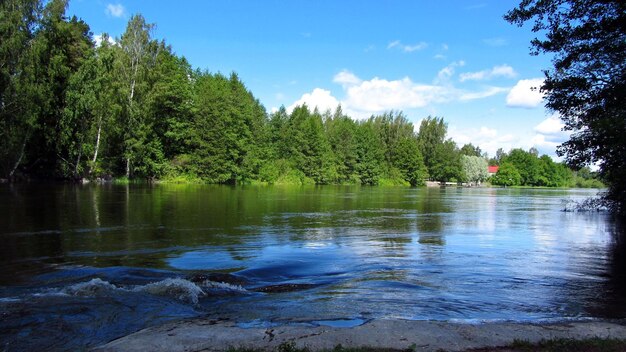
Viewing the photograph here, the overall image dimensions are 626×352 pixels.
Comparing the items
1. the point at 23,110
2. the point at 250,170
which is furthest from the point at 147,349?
the point at 250,170

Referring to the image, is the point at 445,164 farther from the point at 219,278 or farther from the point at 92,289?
the point at 92,289

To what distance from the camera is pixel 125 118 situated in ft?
227

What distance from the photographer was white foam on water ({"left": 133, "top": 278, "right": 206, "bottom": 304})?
386 inches

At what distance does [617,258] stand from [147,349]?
16.6m

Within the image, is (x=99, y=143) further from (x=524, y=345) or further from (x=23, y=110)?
(x=524, y=345)

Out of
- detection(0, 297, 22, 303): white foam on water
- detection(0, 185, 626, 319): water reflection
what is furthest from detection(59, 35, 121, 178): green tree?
detection(0, 297, 22, 303): white foam on water

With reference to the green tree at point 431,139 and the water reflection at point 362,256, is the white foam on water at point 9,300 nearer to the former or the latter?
the water reflection at point 362,256

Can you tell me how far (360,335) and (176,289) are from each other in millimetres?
5060

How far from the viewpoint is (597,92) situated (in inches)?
722

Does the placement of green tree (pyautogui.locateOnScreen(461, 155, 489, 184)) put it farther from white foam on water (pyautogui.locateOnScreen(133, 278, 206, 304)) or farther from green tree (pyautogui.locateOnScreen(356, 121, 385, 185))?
white foam on water (pyautogui.locateOnScreen(133, 278, 206, 304))

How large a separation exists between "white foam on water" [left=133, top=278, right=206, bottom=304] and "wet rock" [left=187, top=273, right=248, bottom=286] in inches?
31.5

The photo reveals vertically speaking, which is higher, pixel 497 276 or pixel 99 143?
pixel 99 143

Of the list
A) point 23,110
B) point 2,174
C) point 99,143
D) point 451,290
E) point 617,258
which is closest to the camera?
point 451,290

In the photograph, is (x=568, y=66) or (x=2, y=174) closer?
(x=568, y=66)
